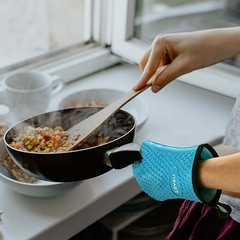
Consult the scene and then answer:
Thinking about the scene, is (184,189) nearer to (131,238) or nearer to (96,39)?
(131,238)

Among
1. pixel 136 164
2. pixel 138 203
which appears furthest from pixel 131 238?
pixel 136 164

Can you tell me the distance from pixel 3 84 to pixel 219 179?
50 cm

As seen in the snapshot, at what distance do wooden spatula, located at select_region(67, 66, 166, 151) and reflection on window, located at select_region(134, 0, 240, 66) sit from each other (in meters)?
0.44

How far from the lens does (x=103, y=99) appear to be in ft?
3.42

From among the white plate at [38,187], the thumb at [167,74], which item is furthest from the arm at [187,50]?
the white plate at [38,187]

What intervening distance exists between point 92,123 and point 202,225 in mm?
243

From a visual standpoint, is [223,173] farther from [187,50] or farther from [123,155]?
[187,50]

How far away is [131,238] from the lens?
1.17m

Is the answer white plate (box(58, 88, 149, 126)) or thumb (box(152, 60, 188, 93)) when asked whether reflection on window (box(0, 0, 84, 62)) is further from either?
thumb (box(152, 60, 188, 93))

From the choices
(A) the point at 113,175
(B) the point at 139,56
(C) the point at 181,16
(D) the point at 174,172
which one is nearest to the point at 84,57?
(B) the point at 139,56

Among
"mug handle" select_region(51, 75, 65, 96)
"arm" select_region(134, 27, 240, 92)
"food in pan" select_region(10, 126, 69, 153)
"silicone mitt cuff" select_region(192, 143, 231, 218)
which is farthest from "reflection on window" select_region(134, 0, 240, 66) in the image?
"silicone mitt cuff" select_region(192, 143, 231, 218)

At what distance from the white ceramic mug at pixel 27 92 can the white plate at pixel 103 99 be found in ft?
0.10

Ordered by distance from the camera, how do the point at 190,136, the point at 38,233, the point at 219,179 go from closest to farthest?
the point at 219,179
the point at 38,233
the point at 190,136

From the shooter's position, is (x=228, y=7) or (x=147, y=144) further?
(x=228, y=7)
